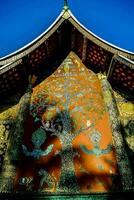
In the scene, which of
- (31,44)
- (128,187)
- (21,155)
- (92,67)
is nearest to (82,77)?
(92,67)

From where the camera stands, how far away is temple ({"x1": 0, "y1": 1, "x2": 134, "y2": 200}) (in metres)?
5.46

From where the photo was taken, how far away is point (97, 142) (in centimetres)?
616

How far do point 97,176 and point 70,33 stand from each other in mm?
4513

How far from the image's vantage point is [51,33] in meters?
7.68

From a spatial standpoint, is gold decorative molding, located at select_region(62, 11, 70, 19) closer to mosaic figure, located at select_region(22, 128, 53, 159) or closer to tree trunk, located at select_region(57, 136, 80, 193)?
mosaic figure, located at select_region(22, 128, 53, 159)

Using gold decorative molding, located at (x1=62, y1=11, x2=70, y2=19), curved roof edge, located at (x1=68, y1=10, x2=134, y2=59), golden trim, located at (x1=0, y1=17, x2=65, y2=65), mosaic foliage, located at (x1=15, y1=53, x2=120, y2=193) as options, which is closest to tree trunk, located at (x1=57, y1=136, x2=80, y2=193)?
mosaic foliage, located at (x1=15, y1=53, x2=120, y2=193)

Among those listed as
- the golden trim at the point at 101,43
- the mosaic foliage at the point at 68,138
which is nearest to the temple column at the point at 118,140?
the mosaic foliage at the point at 68,138

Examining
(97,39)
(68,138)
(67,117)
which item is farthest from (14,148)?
(97,39)

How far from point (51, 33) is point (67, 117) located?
249 centimetres

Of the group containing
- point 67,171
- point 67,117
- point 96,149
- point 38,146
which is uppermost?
point 67,117

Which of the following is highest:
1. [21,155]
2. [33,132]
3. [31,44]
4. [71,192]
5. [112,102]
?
[31,44]

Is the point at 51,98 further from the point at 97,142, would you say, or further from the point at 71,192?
the point at 71,192

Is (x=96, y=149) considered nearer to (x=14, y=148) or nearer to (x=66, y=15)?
(x=14, y=148)

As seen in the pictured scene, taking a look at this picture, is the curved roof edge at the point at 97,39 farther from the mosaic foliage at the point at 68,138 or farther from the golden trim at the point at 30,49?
the mosaic foliage at the point at 68,138
